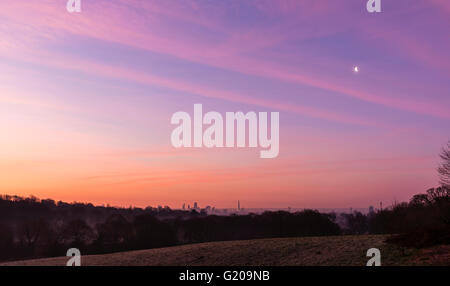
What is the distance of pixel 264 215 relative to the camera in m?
125

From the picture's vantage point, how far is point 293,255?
36688 millimetres

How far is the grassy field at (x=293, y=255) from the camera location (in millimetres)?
29203

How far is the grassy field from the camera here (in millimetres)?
29203

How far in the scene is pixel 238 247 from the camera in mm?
42969

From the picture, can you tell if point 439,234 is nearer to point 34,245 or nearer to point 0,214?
point 34,245
